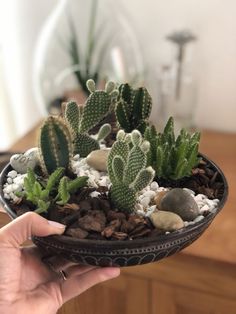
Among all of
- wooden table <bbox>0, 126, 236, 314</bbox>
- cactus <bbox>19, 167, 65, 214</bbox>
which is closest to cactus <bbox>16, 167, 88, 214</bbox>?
cactus <bbox>19, 167, 65, 214</bbox>

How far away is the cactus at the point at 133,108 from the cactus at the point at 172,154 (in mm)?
43

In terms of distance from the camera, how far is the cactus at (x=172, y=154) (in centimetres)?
64

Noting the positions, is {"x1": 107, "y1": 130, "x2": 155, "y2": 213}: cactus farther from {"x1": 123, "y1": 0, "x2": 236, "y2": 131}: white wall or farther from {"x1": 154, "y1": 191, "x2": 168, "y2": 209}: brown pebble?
{"x1": 123, "y1": 0, "x2": 236, "y2": 131}: white wall

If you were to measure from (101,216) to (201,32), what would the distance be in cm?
103

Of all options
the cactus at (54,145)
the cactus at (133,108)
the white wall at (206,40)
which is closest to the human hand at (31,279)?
the cactus at (54,145)

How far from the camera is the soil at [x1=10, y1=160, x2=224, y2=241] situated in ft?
1.82

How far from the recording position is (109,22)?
1.54 meters

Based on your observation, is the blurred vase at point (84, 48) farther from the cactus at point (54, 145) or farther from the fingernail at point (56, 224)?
Answer: the fingernail at point (56, 224)

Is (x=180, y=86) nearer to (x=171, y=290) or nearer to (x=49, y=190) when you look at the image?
(x=171, y=290)

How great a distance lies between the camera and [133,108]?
2.36ft

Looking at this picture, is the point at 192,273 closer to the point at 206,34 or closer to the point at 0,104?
the point at 206,34

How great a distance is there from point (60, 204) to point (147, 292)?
1.92 ft

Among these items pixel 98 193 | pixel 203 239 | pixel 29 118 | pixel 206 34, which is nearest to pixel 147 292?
pixel 203 239

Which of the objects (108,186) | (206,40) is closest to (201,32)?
(206,40)
